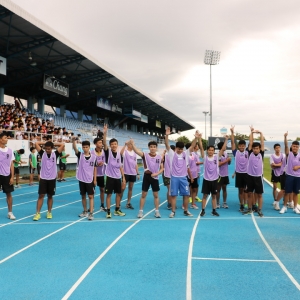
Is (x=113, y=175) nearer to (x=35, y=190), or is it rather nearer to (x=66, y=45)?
(x=35, y=190)

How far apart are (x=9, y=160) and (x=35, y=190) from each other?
5208 mm

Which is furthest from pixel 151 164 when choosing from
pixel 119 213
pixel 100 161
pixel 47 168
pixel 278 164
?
pixel 278 164

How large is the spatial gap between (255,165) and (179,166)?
1717mm

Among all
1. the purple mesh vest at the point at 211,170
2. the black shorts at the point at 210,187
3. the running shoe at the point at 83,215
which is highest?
the purple mesh vest at the point at 211,170

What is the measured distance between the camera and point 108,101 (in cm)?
3366

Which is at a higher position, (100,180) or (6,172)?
(6,172)

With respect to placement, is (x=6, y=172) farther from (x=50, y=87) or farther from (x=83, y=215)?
(x=50, y=87)

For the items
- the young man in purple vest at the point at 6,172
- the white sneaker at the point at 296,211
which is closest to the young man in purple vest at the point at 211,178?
the white sneaker at the point at 296,211

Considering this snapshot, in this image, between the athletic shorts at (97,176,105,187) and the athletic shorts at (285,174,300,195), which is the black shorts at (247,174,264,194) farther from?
the athletic shorts at (97,176,105,187)

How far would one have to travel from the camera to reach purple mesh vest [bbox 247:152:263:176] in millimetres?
7512

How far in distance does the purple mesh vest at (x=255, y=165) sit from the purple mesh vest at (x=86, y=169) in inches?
138

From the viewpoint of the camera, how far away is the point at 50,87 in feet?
71.6

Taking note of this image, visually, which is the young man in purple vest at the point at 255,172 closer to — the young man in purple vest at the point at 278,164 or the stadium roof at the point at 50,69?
the young man in purple vest at the point at 278,164

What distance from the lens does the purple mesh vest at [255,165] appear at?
7.51 metres
